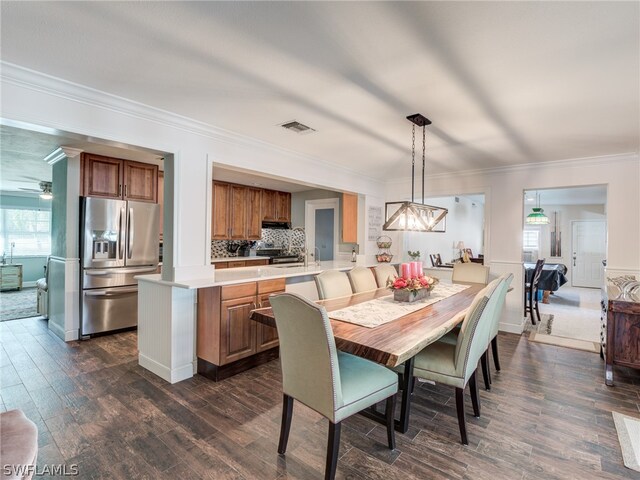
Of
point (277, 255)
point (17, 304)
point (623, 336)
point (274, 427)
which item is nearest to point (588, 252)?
point (623, 336)

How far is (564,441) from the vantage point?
2109 millimetres

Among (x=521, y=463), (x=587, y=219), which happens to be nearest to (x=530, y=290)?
(x=521, y=463)

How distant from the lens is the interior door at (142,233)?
441cm

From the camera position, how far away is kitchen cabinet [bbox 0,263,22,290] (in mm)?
7105

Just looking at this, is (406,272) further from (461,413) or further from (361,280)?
(461,413)

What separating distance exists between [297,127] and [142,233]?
286 centimetres

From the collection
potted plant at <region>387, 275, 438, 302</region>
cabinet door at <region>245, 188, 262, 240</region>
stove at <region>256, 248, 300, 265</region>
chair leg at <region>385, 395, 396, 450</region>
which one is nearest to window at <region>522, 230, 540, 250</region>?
stove at <region>256, 248, 300, 265</region>

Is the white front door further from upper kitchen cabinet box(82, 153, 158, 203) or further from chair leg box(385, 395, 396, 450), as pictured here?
upper kitchen cabinet box(82, 153, 158, 203)

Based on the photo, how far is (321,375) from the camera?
169 centimetres

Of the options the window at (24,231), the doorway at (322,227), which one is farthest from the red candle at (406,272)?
the window at (24,231)

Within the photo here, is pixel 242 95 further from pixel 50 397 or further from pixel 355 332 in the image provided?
pixel 50 397

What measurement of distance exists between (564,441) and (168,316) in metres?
3.12

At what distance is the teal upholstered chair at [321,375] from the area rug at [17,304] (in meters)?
5.43

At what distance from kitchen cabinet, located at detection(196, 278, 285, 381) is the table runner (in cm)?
113
